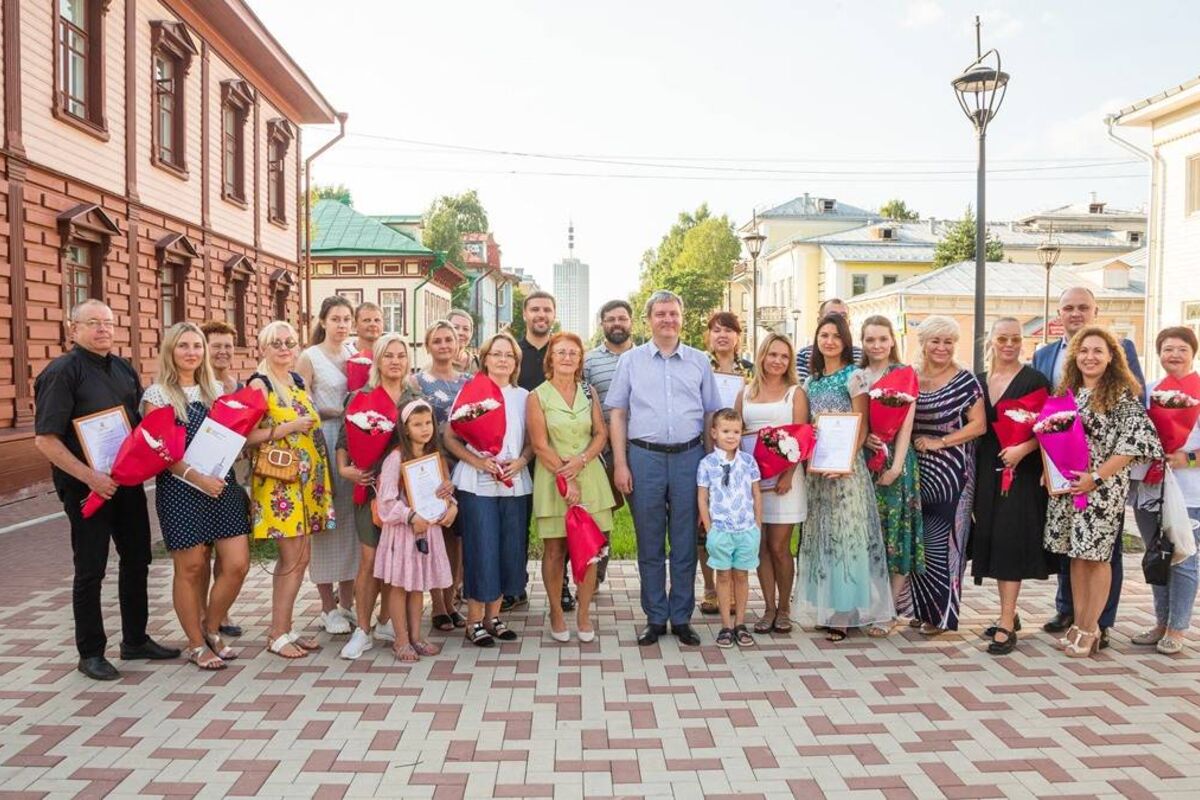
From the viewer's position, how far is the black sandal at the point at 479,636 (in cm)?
579

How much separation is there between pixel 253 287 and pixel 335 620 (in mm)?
16282

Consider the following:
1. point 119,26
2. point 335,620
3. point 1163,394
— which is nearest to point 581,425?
point 335,620

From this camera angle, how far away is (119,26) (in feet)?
46.3

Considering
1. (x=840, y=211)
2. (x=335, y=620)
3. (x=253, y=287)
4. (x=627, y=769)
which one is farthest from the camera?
(x=840, y=211)

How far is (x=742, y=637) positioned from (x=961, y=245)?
183 feet

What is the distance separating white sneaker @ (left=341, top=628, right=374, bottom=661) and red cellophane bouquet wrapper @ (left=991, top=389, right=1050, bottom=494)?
13.5 feet

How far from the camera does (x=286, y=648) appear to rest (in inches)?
220

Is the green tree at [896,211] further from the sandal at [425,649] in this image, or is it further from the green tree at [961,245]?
the sandal at [425,649]

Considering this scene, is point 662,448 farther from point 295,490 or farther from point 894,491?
point 295,490

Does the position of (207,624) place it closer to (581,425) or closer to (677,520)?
(581,425)

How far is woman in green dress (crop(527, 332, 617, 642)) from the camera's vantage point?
5.80m

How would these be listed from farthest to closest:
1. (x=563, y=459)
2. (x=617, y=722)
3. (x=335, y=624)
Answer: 1. (x=335, y=624)
2. (x=563, y=459)
3. (x=617, y=722)

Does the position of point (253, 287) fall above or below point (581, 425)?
above

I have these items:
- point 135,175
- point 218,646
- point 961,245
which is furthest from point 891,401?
point 961,245
